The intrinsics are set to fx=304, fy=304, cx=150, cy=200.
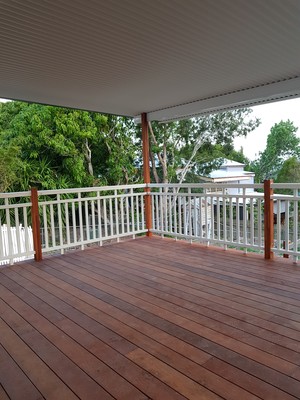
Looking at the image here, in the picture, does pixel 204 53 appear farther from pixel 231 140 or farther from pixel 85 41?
pixel 231 140

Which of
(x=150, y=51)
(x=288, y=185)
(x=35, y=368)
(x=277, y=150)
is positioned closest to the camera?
(x=35, y=368)

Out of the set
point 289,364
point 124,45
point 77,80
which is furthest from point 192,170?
point 289,364

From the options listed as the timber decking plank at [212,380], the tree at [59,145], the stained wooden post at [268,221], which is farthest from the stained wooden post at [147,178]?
the timber decking plank at [212,380]

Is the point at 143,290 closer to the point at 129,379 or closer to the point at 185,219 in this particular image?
the point at 129,379

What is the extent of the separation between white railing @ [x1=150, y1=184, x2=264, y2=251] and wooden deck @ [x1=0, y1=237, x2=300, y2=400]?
561 mm

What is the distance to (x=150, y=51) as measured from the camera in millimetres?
2906

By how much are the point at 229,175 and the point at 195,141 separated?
238 centimetres

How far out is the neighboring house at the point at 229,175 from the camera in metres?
12.8

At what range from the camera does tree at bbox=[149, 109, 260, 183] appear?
11500 mm

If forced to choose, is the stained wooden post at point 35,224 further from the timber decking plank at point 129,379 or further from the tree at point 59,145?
the tree at point 59,145

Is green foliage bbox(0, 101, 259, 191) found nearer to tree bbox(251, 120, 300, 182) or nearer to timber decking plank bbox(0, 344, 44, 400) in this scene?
tree bbox(251, 120, 300, 182)

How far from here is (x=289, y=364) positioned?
177cm

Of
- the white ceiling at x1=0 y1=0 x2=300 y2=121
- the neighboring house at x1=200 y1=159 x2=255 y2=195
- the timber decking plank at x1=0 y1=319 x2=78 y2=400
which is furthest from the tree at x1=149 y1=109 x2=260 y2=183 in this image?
the timber decking plank at x1=0 y1=319 x2=78 y2=400

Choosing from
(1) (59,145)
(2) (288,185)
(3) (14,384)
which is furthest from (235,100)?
(1) (59,145)
